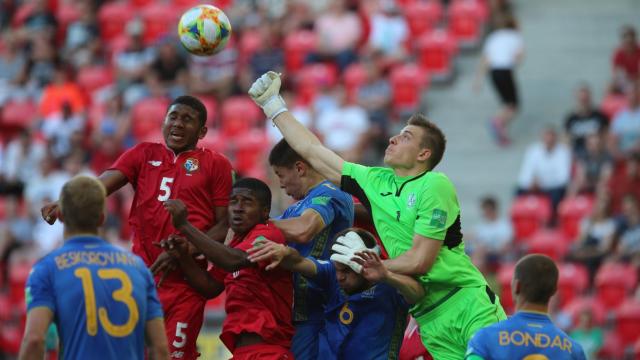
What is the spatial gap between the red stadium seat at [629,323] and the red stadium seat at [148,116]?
8.12m

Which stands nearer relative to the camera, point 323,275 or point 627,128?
point 323,275

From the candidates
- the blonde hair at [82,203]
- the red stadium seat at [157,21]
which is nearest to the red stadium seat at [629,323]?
the blonde hair at [82,203]

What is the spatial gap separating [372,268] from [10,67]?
1591 cm

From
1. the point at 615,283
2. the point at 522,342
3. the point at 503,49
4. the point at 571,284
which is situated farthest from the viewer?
the point at 503,49

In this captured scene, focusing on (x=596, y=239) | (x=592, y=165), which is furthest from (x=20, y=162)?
(x=596, y=239)

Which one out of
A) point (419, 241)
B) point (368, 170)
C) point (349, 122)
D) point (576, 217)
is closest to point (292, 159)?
point (368, 170)

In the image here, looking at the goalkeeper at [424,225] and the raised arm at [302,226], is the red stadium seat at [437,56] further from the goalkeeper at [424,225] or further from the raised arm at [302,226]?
the raised arm at [302,226]

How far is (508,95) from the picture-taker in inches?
807

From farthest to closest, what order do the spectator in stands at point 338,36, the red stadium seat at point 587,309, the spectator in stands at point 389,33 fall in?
Result: 1. the spectator in stands at point 338,36
2. the spectator in stands at point 389,33
3. the red stadium seat at point 587,309

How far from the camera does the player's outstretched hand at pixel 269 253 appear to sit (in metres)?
8.99

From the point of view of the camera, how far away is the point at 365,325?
9742 millimetres

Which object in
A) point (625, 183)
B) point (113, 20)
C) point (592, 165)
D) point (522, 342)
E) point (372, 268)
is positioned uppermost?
point (113, 20)

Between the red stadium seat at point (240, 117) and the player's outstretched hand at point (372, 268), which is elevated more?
the red stadium seat at point (240, 117)

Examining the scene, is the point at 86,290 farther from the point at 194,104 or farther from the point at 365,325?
the point at 365,325
